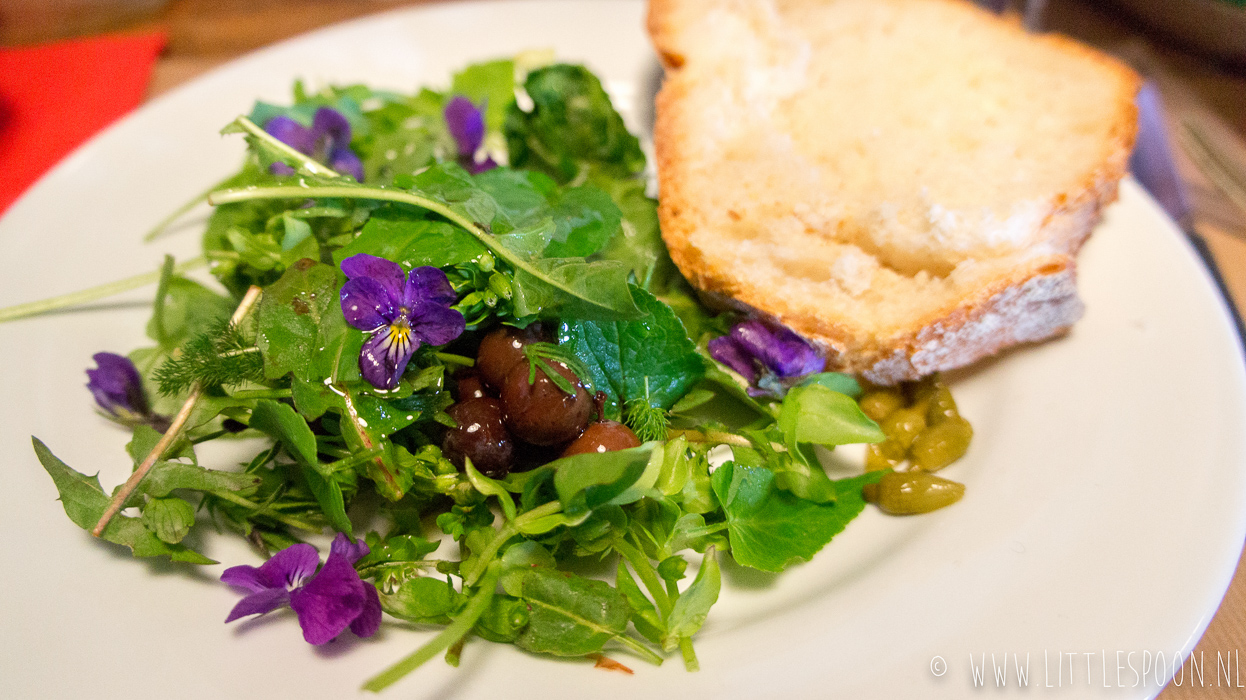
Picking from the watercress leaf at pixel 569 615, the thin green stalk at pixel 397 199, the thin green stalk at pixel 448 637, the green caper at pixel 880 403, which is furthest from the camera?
the green caper at pixel 880 403

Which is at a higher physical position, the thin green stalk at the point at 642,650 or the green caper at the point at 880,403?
the green caper at the point at 880,403

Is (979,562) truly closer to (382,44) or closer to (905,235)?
(905,235)

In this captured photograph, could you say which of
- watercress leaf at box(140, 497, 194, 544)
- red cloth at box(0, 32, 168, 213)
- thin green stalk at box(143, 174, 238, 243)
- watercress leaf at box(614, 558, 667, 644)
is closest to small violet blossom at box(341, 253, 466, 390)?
watercress leaf at box(140, 497, 194, 544)

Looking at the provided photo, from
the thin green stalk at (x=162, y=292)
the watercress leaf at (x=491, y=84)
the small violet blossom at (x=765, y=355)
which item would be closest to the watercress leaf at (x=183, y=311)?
the thin green stalk at (x=162, y=292)

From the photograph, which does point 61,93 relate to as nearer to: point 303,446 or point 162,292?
point 162,292

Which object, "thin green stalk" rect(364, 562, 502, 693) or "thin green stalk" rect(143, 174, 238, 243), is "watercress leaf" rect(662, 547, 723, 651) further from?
"thin green stalk" rect(143, 174, 238, 243)

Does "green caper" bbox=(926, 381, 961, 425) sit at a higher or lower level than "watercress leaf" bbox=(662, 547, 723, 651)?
higher

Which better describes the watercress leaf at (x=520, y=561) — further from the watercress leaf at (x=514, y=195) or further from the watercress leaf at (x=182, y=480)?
the watercress leaf at (x=514, y=195)

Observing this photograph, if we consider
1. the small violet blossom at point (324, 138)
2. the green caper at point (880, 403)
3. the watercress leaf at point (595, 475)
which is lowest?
the green caper at point (880, 403)
